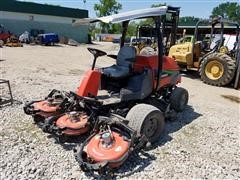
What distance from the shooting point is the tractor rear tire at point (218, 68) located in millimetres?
9812

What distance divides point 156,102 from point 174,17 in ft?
16.3

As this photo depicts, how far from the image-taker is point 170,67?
6.01m

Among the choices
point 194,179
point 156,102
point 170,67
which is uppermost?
point 170,67

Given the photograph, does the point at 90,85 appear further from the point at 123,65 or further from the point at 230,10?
the point at 230,10

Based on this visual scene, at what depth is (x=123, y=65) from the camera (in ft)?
17.8

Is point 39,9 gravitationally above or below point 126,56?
above

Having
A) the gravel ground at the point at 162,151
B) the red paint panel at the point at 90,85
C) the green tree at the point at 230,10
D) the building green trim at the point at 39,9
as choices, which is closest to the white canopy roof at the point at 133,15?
the red paint panel at the point at 90,85

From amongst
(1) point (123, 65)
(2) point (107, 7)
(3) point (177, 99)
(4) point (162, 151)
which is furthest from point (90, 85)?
(2) point (107, 7)

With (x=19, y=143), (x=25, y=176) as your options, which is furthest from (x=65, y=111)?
(x=25, y=176)

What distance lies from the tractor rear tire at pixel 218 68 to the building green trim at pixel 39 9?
2401 centimetres

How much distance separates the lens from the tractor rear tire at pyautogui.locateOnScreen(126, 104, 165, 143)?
4.40 meters

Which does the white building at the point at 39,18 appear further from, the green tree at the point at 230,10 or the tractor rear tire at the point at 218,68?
the green tree at the point at 230,10

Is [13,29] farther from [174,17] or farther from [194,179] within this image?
[194,179]

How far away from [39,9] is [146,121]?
97.5ft
